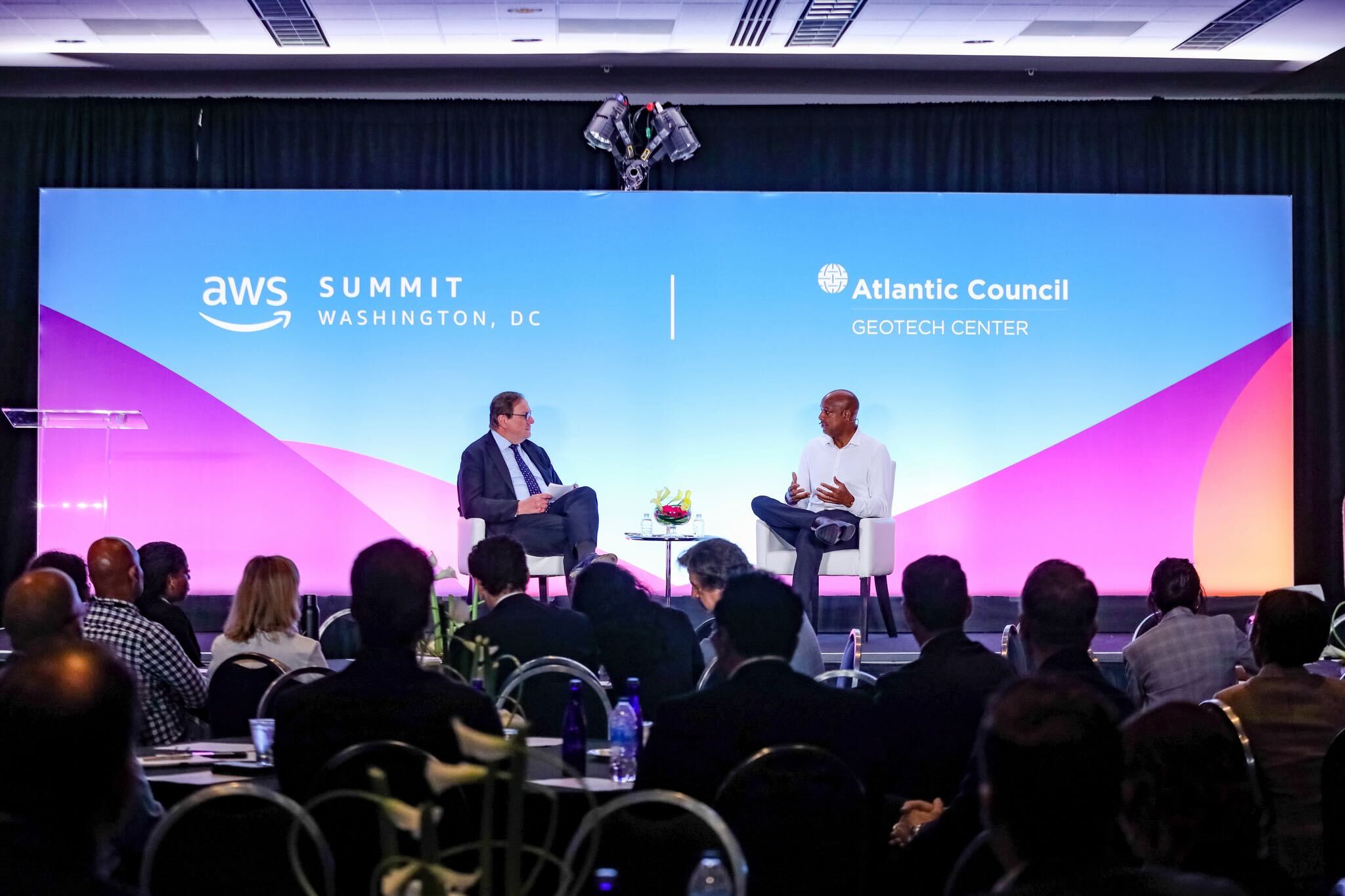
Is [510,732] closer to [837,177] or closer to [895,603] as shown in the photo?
[895,603]

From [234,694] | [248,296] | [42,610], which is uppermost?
[248,296]

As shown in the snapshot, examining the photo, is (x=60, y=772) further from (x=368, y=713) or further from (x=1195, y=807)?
(x=1195, y=807)

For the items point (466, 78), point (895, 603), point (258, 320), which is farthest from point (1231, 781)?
point (466, 78)

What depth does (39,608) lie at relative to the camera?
300 cm

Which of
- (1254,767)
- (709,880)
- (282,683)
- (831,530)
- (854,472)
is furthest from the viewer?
(854,472)

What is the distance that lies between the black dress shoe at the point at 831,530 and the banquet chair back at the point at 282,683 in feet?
12.9

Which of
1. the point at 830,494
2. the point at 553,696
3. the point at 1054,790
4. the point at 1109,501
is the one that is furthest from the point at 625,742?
the point at 1109,501

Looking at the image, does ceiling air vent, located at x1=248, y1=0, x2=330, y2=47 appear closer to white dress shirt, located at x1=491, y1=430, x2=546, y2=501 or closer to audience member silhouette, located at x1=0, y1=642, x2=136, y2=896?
white dress shirt, located at x1=491, y1=430, x2=546, y2=501

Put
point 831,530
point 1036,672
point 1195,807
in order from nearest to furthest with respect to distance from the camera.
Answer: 1. point 1195,807
2. point 1036,672
3. point 831,530

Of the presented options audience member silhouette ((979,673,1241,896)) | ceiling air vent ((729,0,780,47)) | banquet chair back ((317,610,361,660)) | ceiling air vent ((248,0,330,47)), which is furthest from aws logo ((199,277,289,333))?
audience member silhouette ((979,673,1241,896))

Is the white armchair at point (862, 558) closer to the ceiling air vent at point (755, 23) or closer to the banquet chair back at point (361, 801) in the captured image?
the ceiling air vent at point (755, 23)

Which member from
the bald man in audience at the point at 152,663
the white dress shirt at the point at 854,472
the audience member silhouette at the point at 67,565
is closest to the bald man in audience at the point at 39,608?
the bald man in audience at the point at 152,663

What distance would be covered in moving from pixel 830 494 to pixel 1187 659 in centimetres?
353

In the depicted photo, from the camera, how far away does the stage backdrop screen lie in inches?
329
